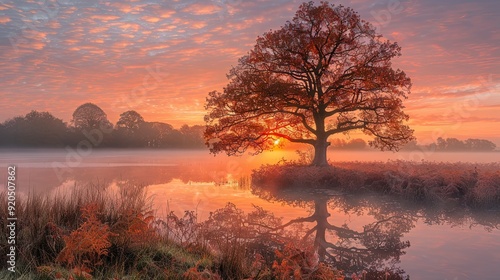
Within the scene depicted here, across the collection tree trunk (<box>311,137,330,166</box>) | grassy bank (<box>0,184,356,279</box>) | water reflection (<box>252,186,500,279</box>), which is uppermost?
tree trunk (<box>311,137,330,166</box>)

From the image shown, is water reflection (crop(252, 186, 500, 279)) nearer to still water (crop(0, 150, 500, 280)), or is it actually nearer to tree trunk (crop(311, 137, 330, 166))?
still water (crop(0, 150, 500, 280))

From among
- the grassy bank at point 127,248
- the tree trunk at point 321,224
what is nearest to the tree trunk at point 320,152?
the tree trunk at point 321,224

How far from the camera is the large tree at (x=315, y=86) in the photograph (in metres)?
26.5

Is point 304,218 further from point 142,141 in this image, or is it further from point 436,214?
point 142,141

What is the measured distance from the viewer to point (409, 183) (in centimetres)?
1966

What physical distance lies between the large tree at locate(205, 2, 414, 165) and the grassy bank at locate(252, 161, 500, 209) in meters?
4.44

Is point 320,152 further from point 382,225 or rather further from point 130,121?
point 130,121

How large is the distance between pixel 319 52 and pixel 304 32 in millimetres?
1820

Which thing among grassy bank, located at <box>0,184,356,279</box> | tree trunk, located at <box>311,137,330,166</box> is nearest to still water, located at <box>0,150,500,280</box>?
grassy bank, located at <box>0,184,356,279</box>

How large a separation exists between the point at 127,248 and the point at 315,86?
21.9 m

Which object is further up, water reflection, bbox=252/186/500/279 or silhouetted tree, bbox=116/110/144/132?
silhouetted tree, bbox=116/110/144/132

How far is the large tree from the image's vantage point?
26453mm

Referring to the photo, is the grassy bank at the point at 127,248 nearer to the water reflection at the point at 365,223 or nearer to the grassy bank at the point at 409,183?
the water reflection at the point at 365,223

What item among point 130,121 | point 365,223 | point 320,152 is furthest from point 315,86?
point 130,121
